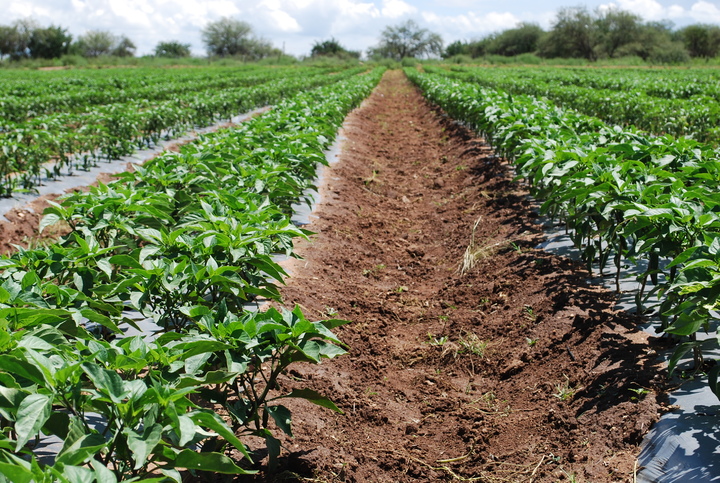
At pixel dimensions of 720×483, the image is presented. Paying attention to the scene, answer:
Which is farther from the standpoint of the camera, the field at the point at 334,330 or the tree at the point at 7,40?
the tree at the point at 7,40

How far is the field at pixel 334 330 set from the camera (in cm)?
186

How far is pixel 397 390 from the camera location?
3764 mm

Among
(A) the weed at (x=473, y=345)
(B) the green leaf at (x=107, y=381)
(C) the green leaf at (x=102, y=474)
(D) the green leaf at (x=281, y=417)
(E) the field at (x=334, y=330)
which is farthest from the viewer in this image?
(A) the weed at (x=473, y=345)

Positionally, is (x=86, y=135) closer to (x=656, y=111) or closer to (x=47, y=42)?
(x=656, y=111)

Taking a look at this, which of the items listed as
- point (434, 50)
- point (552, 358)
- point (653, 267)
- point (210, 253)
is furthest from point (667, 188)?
point (434, 50)

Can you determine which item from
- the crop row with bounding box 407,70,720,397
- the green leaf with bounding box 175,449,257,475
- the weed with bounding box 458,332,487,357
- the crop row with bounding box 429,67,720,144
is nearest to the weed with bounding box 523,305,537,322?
the weed with bounding box 458,332,487,357

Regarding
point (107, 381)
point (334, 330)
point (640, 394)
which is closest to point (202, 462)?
point (107, 381)

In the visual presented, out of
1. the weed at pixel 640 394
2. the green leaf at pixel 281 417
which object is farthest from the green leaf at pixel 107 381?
the weed at pixel 640 394

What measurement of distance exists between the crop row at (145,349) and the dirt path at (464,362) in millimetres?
695

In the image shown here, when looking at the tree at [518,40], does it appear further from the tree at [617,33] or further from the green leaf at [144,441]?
the green leaf at [144,441]

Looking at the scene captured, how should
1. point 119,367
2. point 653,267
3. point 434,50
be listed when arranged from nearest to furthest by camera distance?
point 119,367
point 653,267
point 434,50

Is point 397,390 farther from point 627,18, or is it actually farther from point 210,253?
point 627,18

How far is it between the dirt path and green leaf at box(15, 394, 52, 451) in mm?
Answer: 1362

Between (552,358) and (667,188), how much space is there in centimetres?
149
